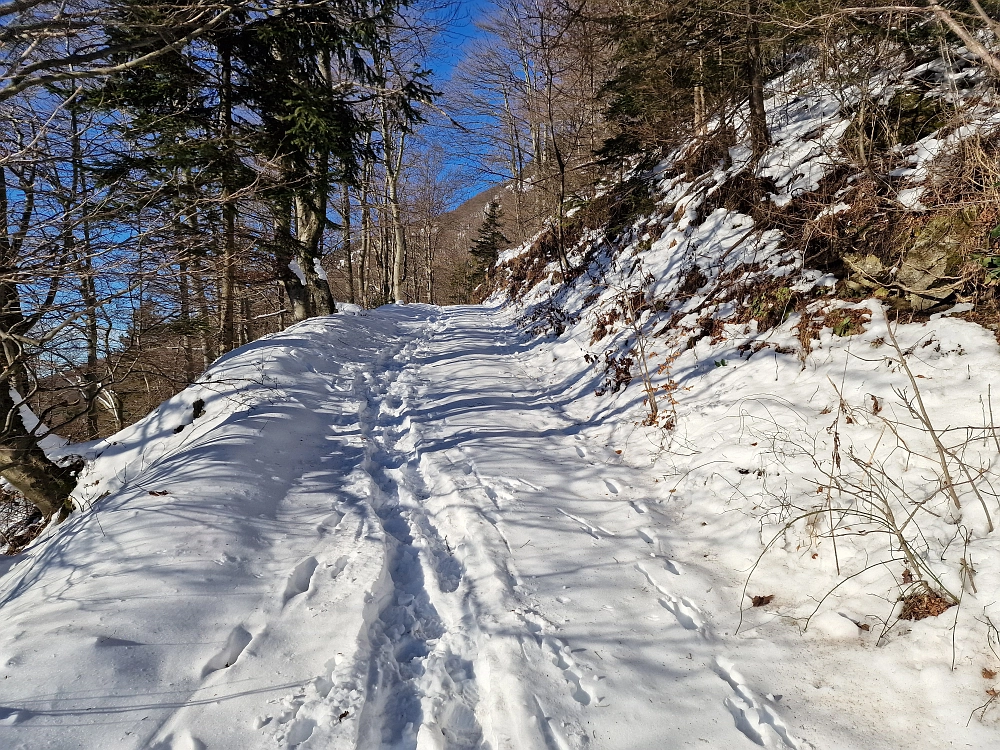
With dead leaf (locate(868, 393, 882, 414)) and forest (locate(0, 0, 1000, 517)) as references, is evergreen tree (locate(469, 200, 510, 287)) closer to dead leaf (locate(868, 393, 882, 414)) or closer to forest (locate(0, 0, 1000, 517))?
forest (locate(0, 0, 1000, 517))

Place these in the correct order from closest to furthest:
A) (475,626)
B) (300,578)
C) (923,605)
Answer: (923,605) < (475,626) < (300,578)

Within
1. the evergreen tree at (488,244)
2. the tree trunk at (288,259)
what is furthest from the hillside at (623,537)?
the evergreen tree at (488,244)

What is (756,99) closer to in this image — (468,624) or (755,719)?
(755,719)

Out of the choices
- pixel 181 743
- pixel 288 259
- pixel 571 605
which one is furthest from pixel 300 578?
pixel 288 259

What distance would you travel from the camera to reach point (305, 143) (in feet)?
25.5

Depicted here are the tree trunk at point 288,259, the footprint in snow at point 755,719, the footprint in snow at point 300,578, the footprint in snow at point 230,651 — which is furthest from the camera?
the tree trunk at point 288,259

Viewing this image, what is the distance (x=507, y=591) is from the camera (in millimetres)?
2514

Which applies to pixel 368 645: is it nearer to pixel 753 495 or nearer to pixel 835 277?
pixel 753 495

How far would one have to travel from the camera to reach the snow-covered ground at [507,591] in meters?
1.78

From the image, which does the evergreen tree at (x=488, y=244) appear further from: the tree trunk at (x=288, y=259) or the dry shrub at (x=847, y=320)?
the dry shrub at (x=847, y=320)

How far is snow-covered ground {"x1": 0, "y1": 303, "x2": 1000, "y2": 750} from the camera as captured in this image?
1.78 m

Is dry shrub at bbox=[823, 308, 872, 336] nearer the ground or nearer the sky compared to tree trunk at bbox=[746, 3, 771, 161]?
nearer the ground

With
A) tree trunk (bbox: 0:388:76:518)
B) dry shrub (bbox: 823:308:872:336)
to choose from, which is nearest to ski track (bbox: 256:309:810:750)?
dry shrub (bbox: 823:308:872:336)

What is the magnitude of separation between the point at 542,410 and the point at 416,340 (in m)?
5.33
